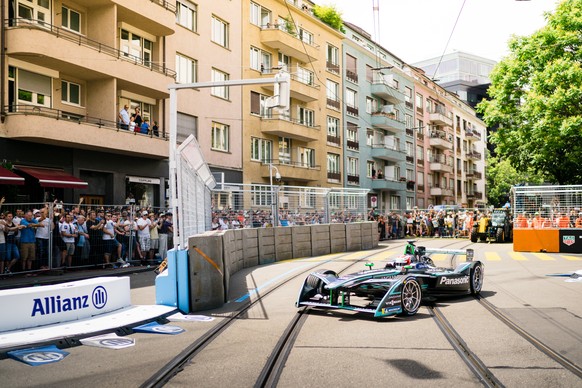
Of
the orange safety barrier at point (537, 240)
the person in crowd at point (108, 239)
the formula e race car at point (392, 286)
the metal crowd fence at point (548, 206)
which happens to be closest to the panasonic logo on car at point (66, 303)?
the formula e race car at point (392, 286)

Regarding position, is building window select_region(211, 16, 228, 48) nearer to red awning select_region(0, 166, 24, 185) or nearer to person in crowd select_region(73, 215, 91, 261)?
red awning select_region(0, 166, 24, 185)

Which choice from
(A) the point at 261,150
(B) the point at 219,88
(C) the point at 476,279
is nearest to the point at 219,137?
(B) the point at 219,88

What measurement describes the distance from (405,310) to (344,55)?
40.8 m

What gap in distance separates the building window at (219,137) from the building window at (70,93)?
8.95 metres

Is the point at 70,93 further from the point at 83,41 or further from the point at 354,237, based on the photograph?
the point at 354,237

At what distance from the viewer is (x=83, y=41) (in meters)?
22.8

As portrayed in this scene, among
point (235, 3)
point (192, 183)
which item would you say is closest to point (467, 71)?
point (235, 3)

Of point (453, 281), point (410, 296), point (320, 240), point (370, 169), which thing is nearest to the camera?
point (410, 296)

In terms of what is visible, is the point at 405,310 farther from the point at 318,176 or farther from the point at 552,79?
the point at 318,176

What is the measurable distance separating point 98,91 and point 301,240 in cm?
1056

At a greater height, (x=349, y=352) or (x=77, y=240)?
(x=77, y=240)

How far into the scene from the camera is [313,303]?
29.3ft

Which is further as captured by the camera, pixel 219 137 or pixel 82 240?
pixel 219 137

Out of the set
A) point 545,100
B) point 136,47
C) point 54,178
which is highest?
point 136,47
